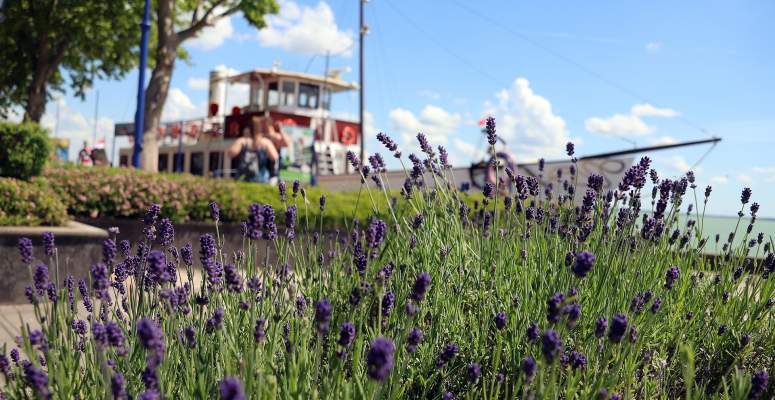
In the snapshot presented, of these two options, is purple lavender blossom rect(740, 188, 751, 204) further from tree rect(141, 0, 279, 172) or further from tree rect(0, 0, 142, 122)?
tree rect(0, 0, 142, 122)

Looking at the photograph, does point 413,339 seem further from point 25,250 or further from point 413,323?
point 25,250

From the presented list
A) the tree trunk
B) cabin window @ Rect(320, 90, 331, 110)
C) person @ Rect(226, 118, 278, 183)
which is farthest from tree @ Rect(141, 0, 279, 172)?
cabin window @ Rect(320, 90, 331, 110)

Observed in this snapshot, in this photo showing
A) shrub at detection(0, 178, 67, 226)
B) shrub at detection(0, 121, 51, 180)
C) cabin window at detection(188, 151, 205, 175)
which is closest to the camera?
shrub at detection(0, 178, 67, 226)

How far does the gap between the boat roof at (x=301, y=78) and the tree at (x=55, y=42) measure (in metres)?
3.94

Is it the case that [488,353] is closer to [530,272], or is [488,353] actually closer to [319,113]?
[530,272]

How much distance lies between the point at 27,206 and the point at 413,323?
511 cm

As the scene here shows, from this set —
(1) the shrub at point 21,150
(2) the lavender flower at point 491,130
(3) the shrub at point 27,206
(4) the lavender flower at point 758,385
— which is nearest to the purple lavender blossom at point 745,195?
(2) the lavender flower at point 491,130

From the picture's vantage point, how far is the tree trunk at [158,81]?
1551 centimetres

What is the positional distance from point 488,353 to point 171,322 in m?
1.27

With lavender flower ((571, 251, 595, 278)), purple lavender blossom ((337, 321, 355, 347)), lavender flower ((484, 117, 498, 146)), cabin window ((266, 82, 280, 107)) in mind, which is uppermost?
cabin window ((266, 82, 280, 107))

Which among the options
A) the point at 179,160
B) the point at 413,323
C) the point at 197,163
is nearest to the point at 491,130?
the point at 413,323

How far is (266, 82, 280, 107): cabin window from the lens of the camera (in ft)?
78.1

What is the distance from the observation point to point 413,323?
2818 millimetres

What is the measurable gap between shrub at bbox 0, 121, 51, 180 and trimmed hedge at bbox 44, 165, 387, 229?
37cm
